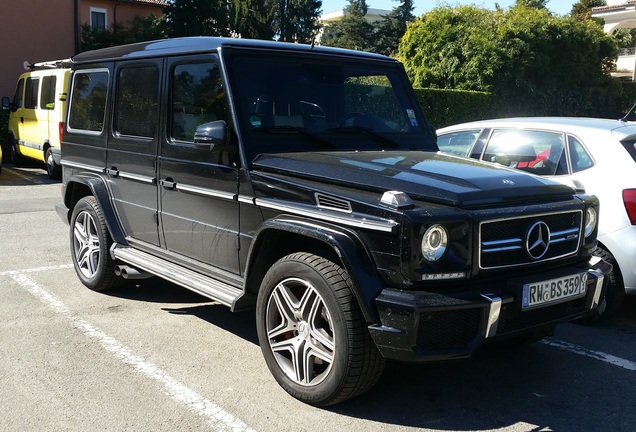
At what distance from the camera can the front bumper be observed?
339 centimetres

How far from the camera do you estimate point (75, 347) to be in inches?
190

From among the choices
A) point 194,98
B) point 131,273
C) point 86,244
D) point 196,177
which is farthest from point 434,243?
point 86,244

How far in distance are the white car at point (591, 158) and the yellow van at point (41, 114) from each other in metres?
9.24

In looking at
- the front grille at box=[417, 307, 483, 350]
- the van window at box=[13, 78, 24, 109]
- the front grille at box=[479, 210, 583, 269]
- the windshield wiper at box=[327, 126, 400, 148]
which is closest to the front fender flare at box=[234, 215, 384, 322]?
the front grille at box=[417, 307, 483, 350]

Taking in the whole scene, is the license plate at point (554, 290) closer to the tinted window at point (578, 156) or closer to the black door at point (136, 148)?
the tinted window at point (578, 156)

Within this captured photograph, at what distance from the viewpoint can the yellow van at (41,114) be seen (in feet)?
45.4

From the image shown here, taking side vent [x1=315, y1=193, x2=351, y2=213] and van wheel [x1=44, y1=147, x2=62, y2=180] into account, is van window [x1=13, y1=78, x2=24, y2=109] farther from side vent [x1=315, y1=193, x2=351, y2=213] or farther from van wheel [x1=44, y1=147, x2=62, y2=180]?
side vent [x1=315, y1=193, x2=351, y2=213]

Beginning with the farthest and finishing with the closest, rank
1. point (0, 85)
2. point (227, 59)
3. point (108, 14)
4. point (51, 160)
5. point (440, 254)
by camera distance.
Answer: point (108, 14)
point (0, 85)
point (51, 160)
point (227, 59)
point (440, 254)

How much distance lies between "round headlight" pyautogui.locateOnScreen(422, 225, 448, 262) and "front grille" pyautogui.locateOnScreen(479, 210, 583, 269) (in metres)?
0.22

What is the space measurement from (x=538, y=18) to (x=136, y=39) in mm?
14798

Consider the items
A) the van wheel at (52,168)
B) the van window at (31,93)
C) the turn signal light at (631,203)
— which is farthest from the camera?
the van window at (31,93)

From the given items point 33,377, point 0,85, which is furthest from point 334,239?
Answer: point 0,85

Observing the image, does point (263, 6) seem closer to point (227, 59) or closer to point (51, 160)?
point (51, 160)

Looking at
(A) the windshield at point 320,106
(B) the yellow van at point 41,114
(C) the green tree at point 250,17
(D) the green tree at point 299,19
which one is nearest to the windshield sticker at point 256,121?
(A) the windshield at point 320,106
